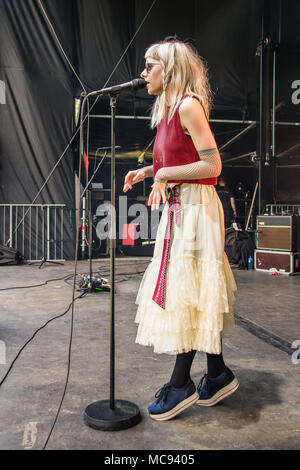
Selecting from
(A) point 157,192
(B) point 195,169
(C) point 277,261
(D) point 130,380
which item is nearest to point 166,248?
(A) point 157,192

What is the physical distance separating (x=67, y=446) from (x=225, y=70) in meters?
8.11

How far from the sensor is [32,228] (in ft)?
26.3

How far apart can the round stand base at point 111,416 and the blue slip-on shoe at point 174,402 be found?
0.09 meters

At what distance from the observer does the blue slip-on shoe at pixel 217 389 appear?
72.4 inches

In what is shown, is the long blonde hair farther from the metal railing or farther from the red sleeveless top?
the metal railing

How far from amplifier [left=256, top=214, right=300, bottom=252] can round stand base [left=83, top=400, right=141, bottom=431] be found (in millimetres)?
5404

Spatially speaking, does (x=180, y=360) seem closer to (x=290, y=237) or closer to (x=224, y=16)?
(x=290, y=237)

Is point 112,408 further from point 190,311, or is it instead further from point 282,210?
point 282,210

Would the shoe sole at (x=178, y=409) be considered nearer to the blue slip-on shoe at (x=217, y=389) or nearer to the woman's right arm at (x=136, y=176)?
the blue slip-on shoe at (x=217, y=389)

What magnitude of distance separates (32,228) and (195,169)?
22.4 feet

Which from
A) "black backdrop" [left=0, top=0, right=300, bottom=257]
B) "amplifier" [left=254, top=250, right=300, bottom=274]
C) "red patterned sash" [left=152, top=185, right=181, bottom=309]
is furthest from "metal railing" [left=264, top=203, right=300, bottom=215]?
"red patterned sash" [left=152, top=185, right=181, bottom=309]

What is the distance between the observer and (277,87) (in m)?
7.77

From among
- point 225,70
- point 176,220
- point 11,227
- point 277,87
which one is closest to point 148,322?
point 176,220

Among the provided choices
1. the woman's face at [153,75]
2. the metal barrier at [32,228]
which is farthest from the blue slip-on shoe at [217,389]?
the metal barrier at [32,228]
